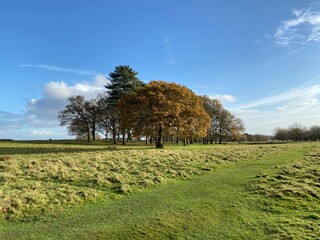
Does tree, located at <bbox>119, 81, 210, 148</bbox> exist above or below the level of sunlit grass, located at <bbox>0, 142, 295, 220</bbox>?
above

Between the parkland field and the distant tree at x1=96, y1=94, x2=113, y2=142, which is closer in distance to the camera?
the parkland field

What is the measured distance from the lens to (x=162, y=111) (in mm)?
39906

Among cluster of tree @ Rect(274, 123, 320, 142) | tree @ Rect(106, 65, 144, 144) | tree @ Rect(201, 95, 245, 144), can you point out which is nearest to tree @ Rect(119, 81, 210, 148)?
tree @ Rect(106, 65, 144, 144)

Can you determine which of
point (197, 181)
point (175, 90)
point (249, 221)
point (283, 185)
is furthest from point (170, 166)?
point (175, 90)

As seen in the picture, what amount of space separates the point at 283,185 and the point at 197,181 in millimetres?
4388

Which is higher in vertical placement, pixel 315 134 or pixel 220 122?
pixel 220 122

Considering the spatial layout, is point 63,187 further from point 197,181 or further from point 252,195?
point 252,195

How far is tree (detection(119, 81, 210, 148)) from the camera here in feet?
133

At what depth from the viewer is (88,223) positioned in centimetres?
959

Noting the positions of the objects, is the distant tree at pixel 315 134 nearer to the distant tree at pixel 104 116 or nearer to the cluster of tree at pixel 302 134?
the cluster of tree at pixel 302 134

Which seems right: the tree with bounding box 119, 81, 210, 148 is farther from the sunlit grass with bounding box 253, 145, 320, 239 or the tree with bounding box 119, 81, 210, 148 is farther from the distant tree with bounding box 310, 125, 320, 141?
the distant tree with bounding box 310, 125, 320, 141

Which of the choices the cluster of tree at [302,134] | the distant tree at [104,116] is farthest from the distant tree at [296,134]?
the distant tree at [104,116]

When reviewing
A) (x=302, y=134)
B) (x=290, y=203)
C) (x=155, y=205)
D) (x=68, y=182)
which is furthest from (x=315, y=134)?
(x=155, y=205)

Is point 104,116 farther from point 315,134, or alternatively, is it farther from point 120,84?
point 315,134
